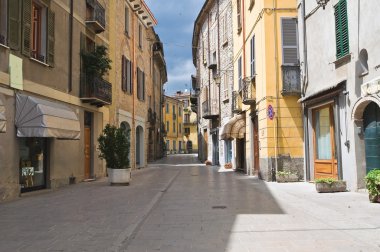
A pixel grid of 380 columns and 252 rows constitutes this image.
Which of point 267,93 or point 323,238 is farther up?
point 267,93

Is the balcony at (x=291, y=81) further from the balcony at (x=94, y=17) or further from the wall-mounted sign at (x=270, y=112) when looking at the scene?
the balcony at (x=94, y=17)

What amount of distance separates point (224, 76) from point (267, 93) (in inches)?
411

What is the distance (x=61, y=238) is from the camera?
6504 mm

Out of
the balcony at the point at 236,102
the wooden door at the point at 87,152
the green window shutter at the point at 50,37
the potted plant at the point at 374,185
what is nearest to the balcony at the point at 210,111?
the balcony at the point at 236,102

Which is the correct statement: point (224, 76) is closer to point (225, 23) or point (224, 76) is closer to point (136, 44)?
point (225, 23)

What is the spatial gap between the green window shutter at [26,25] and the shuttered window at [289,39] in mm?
8857

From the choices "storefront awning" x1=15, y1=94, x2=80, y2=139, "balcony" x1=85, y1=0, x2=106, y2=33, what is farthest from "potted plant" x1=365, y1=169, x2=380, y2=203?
"balcony" x1=85, y1=0, x2=106, y2=33

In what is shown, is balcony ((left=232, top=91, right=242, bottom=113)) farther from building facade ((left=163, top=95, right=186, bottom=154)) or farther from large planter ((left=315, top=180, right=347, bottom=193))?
building facade ((left=163, top=95, right=186, bottom=154))

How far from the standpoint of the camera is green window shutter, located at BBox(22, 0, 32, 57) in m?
12.1

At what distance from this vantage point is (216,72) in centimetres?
2898

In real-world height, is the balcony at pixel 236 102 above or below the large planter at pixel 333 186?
above

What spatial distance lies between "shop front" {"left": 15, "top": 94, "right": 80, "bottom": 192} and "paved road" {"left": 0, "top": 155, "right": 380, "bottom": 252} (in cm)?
127

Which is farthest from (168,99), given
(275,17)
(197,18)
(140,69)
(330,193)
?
(330,193)

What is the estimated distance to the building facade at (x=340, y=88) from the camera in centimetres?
1060
